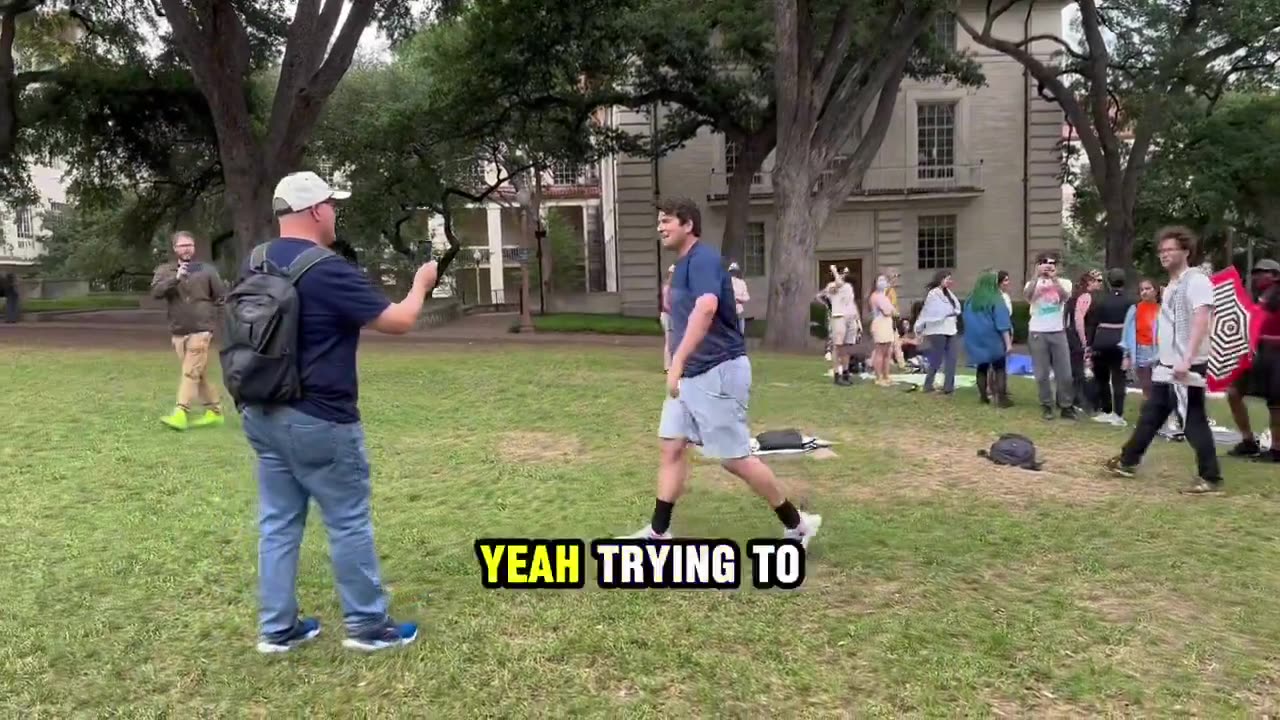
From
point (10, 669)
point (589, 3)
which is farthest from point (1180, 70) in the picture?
point (10, 669)

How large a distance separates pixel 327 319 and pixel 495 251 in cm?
4797

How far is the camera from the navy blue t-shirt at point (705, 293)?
14.8 ft

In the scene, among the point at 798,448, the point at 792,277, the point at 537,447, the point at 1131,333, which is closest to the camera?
the point at 798,448

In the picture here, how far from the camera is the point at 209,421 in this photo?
8797 millimetres

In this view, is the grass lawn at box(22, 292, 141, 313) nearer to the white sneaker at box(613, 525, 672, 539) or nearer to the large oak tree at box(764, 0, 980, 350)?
the large oak tree at box(764, 0, 980, 350)

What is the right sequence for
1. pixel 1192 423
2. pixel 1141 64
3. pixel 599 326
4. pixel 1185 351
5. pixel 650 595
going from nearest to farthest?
pixel 650 595 → pixel 1185 351 → pixel 1192 423 → pixel 1141 64 → pixel 599 326

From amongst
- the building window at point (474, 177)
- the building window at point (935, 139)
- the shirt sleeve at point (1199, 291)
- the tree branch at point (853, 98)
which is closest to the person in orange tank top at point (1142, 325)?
the shirt sleeve at point (1199, 291)

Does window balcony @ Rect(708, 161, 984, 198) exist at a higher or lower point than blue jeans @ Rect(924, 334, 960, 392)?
higher

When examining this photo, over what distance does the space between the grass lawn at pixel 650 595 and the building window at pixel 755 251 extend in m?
23.9

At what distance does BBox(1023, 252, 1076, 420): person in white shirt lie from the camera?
32.4 ft

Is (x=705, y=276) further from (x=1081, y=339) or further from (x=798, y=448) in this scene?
(x=1081, y=339)

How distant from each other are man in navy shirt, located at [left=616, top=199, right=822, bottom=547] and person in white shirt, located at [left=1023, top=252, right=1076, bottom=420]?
20.9 feet

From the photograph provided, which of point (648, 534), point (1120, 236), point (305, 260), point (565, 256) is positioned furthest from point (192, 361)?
point (565, 256)

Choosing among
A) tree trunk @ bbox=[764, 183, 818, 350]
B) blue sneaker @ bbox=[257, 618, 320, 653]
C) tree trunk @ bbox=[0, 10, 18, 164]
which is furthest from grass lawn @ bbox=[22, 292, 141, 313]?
blue sneaker @ bbox=[257, 618, 320, 653]
